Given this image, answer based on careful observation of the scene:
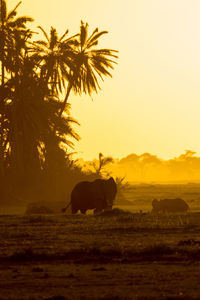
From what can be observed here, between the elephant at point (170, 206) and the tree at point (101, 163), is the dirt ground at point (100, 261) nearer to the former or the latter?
the elephant at point (170, 206)

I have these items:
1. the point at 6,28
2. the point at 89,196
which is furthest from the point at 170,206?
the point at 6,28

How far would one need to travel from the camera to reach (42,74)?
48406mm

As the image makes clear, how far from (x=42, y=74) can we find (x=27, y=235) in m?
33.7

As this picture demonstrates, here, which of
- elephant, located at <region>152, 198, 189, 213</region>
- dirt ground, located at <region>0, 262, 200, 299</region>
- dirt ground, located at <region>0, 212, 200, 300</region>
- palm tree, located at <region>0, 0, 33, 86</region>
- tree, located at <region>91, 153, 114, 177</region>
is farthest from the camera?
tree, located at <region>91, 153, 114, 177</region>

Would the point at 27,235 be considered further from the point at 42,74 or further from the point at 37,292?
the point at 42,74

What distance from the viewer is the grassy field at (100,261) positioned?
28.7 feet

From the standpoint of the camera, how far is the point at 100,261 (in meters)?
11.4

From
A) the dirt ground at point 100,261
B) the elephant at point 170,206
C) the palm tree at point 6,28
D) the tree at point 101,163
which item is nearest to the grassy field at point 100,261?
the dirt ground at point 100,261

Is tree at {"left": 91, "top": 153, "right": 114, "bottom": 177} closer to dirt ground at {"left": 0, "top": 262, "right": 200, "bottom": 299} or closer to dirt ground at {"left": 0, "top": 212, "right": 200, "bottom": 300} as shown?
dirt ground at {"left": 0, "top": 212, "right": 200, "bottom": 300}

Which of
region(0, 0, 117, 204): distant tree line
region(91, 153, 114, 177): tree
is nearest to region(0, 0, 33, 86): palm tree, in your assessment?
region(0, 0, 117, 204): distant tree line

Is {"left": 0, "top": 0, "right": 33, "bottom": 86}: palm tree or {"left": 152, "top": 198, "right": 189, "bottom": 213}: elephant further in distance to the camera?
{"left": 0, "top": 0, "right": 33, "bottom": 86}: palm tree

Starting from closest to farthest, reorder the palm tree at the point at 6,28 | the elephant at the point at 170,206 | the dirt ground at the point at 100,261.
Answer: the dirt ground at the point at 100,261 < the elephant at the point at 170,206 < the palm tree at the point at 6,28

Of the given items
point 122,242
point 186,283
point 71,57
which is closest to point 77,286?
point 186,283

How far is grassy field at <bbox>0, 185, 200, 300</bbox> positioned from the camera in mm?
8750
